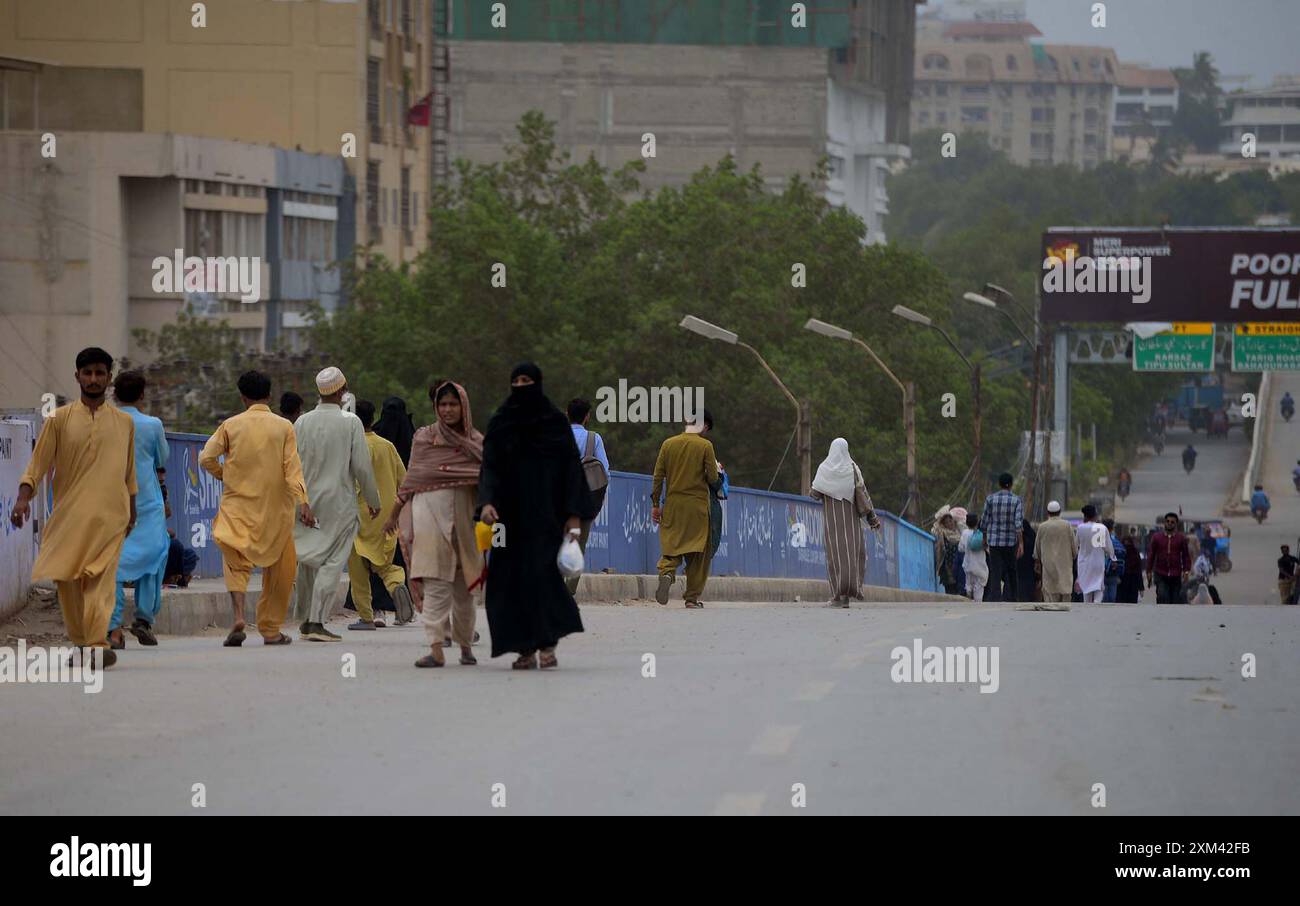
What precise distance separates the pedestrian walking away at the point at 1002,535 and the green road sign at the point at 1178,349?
37.0 meters

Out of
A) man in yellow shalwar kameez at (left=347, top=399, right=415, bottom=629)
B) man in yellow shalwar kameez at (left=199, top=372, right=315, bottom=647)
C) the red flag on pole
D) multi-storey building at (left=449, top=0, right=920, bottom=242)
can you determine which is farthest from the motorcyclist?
man in yellow shalwar kameez at (left=199, top=372, right=315, bottom=647)

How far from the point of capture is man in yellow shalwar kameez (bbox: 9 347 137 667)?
1274cm

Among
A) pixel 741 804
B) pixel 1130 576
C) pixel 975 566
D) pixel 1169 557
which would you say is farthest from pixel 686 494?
pixel 741 804

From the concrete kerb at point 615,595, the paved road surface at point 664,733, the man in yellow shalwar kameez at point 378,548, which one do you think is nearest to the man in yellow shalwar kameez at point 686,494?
the concrete kerb at point 615,595

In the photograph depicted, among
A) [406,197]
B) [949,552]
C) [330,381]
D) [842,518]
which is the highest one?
[406,197]

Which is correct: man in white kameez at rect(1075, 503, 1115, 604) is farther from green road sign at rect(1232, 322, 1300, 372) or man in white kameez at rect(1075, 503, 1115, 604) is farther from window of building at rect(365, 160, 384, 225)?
window of building at rect(365, 160, 384, 225)

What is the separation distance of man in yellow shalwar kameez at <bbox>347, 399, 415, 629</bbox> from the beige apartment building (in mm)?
51917

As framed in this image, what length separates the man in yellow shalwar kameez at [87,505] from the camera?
41.8 ft

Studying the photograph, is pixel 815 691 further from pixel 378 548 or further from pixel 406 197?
pixel 406 197

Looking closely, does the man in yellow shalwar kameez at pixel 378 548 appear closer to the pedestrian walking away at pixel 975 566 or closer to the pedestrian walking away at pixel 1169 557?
the pedestrian walking away at pixel 975 566

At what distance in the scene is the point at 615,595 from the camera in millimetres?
23719

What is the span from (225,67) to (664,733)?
6246 centimetres
